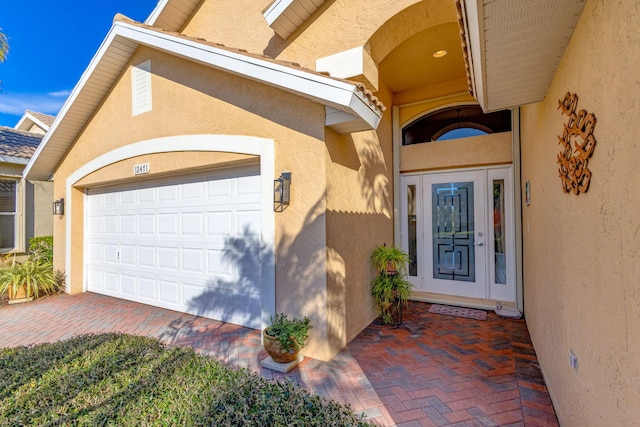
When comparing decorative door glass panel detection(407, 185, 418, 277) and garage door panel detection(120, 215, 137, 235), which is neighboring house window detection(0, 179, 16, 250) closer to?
garage door panel detection(120, 215, 137, 235)

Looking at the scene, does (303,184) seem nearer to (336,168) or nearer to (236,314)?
(336,168)

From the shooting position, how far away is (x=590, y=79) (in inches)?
85.4

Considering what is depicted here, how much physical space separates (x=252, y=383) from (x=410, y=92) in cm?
720

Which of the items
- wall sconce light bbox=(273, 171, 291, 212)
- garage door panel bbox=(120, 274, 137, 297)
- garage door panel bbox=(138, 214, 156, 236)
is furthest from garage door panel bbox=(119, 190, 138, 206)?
wall sconce light bbox=(273, 171, 291, 212)

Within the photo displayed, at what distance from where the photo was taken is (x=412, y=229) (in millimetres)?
7551

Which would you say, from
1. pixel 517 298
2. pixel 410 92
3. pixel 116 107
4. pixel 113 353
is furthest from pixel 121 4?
pixel 517 298

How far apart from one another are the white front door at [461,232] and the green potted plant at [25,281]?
9.65 meters

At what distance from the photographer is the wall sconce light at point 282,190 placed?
4.63 meters

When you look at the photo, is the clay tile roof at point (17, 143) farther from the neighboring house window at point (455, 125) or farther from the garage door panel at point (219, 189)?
the neighboring house window at point (455, 125)

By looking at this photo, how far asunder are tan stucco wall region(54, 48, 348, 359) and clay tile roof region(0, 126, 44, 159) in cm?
685

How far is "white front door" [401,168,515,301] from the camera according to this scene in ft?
21.7

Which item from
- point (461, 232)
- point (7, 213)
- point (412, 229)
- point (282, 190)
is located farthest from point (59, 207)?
point (461, 232)

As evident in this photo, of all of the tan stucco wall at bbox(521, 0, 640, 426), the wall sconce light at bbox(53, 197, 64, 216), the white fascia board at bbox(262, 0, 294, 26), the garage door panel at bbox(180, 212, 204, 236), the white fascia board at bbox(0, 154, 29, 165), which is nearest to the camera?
the tan stucco wall at bbox(521, 0, 640, 426)

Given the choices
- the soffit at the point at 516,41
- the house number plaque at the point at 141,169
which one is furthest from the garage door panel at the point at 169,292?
the soffit at the point at 516,41
